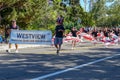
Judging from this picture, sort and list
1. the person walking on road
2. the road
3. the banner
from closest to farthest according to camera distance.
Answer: the road, the person walking on road, the banner

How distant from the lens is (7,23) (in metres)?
37.1

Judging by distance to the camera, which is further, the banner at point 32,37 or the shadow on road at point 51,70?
the banner at point 32,37

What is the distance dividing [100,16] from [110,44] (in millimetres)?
65055

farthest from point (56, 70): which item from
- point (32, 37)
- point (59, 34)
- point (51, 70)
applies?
point (32, 37)

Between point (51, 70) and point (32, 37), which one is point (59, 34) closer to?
point (32, 37)

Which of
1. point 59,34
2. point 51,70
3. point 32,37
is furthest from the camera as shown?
point 32,37

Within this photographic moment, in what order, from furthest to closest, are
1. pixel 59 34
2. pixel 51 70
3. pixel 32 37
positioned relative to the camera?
pixel 32 37 < pixel 59 34 < pixel 51 70

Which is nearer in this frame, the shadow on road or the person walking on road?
the shadow on road

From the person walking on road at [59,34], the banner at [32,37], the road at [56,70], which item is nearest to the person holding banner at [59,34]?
the person walking on road at [59,34]

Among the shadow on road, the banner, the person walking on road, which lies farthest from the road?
the banner

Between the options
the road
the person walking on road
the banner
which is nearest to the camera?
the road

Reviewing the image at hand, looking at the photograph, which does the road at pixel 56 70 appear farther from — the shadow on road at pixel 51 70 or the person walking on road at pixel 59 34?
the person walking on road at pixel 59 34

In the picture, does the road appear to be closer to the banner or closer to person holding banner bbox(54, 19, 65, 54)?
person holding banner bbox(54, 19, 65, 54)

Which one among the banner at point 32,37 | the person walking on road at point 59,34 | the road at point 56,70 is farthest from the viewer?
the banner at point 32,37
